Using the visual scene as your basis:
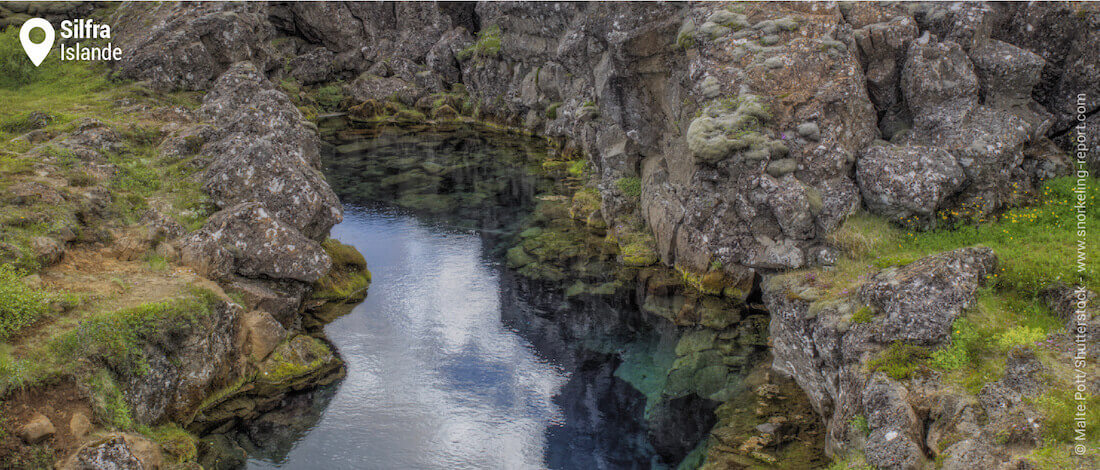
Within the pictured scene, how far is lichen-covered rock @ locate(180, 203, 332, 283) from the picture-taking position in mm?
23734

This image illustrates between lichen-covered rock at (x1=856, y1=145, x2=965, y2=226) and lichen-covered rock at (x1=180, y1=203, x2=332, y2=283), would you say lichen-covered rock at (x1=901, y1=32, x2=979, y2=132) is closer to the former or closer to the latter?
lichen-covered rock at (x1=856, y1=145, x2=965, y2=226)

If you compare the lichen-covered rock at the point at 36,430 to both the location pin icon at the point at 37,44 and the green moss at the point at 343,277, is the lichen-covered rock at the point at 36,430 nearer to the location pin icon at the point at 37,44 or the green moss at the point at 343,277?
the green moss at the point at 343,277

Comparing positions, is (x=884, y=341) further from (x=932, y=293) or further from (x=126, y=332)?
(x=126, y=332)

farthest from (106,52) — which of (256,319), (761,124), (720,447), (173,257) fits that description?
(720,447)

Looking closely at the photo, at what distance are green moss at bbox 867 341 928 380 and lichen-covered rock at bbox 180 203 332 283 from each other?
2033cm

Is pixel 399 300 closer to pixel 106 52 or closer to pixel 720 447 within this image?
→ pixel 720 447

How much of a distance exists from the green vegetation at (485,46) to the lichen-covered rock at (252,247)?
154 feet

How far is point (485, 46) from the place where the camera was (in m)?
70.8

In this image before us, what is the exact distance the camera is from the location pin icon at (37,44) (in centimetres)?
3800

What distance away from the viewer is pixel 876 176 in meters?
22.7

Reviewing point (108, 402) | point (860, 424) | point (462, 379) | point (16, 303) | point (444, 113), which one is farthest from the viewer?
point (444, 113)

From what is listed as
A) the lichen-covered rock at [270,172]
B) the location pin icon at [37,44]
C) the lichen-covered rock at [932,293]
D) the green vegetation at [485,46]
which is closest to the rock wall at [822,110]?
the lichen-covered rock at [932,293]

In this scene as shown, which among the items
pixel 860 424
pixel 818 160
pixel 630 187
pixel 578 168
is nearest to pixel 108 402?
pixel 860 424

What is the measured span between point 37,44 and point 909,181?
50549 millimetres
